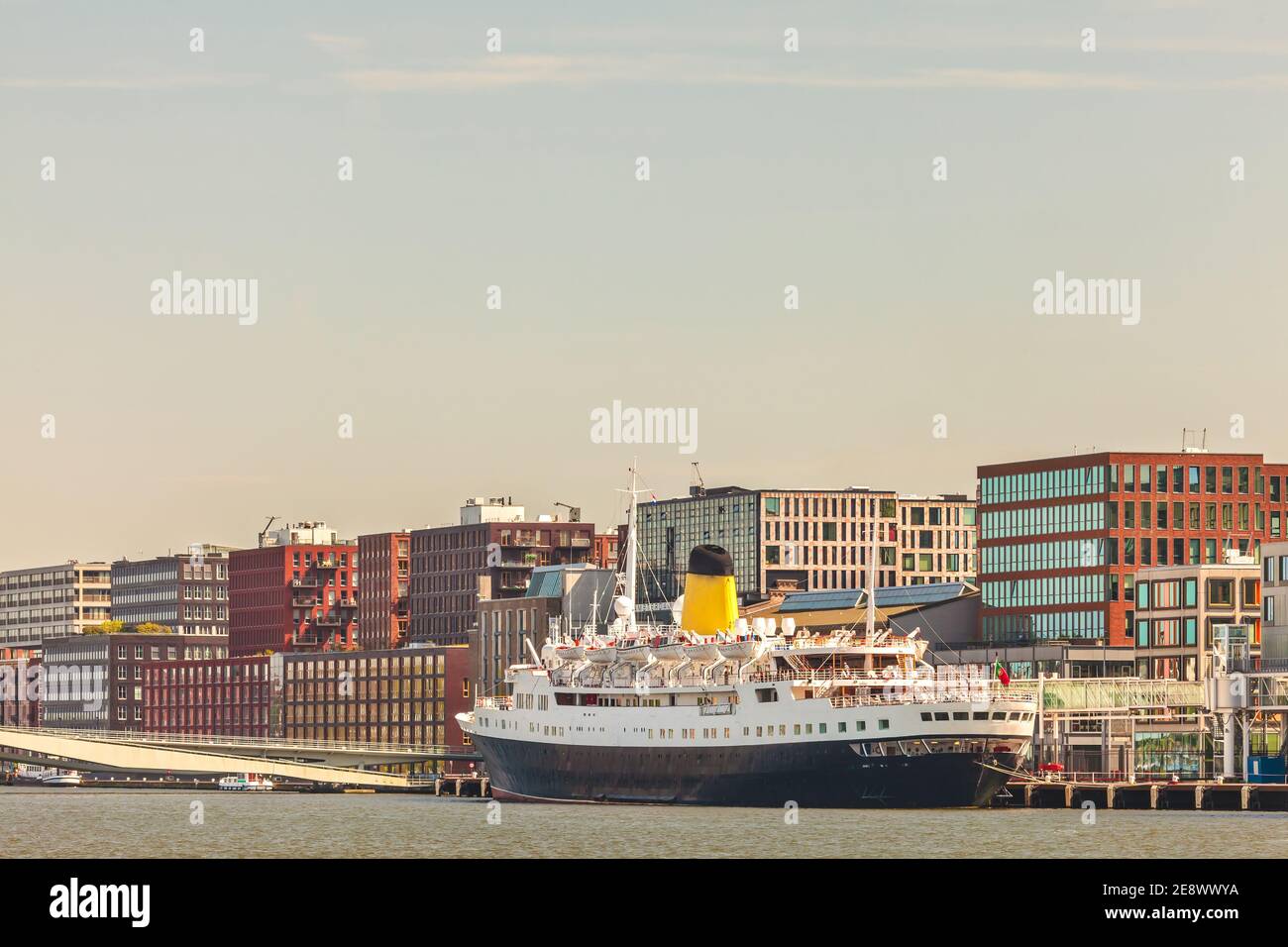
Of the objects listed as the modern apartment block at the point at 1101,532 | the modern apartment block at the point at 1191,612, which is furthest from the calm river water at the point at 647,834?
the modern apartment block at the point at 1101,532

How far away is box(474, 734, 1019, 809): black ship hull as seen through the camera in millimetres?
116938

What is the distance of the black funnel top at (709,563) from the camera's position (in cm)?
13925

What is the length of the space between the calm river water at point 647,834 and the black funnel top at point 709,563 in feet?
50.1

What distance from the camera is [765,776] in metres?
122

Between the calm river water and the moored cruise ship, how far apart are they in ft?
7.29

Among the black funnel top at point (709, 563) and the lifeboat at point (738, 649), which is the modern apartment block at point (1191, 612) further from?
the lifeboat at point (738, 649)

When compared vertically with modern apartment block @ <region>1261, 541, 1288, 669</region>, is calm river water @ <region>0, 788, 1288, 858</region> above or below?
below

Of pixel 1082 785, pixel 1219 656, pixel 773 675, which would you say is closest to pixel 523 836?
pixel 773 675

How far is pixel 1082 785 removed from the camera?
123438mm

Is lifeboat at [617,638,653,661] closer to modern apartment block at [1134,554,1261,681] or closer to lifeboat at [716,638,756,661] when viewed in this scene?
lifeboat at [716,638,756,661]

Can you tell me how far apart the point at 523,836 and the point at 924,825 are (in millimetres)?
16748

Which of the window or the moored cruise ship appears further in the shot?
the window

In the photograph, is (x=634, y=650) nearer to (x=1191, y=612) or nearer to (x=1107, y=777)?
(x=1107, y=777)

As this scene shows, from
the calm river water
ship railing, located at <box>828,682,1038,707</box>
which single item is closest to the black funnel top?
the calm river water
